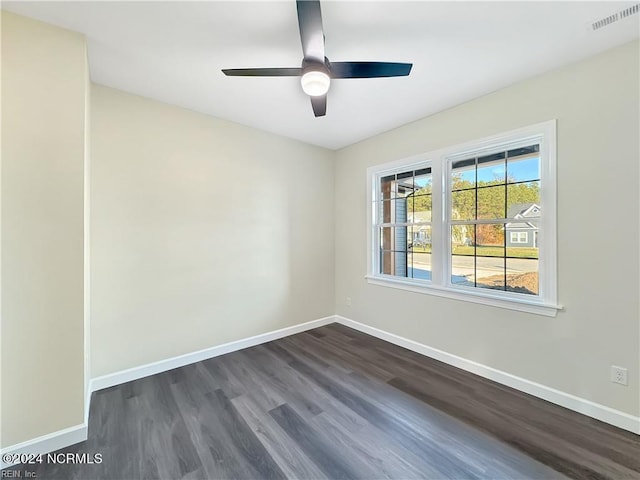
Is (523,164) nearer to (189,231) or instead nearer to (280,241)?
(280,241)

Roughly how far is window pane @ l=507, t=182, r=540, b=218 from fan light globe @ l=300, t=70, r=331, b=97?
1991 millimetres

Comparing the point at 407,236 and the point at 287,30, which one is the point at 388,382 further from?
the point at 287,30

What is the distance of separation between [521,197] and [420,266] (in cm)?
125

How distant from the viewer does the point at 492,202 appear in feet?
8.63

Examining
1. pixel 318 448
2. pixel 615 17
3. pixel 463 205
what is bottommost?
pixel 318 448

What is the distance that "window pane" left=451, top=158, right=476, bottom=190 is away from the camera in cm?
278

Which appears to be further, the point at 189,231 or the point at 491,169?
the point at 189,231

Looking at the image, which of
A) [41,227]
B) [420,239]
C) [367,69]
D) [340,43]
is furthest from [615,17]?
[41,227]

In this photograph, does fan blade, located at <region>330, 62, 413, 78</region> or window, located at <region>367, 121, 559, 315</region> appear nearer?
fan blade, located at <region>330, 62, 413, 78</region>

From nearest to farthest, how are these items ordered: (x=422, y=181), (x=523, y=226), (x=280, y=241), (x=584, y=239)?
1. (x=584, y=239)
2. (x=523, y=226)
3. (x=422, y=181)
4. (x=280, y=241)

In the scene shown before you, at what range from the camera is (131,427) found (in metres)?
1.91

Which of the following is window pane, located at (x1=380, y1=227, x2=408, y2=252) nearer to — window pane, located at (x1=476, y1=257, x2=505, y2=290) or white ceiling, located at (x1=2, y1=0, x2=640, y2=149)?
window pane, located at (x1=476, y1=257, x2=505, y2=290)

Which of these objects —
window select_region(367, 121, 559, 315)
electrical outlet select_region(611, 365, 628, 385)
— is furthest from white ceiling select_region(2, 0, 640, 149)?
electrical outlet select_region(611, 365, 628, 385)

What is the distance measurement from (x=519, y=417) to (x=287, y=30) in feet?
10.5
